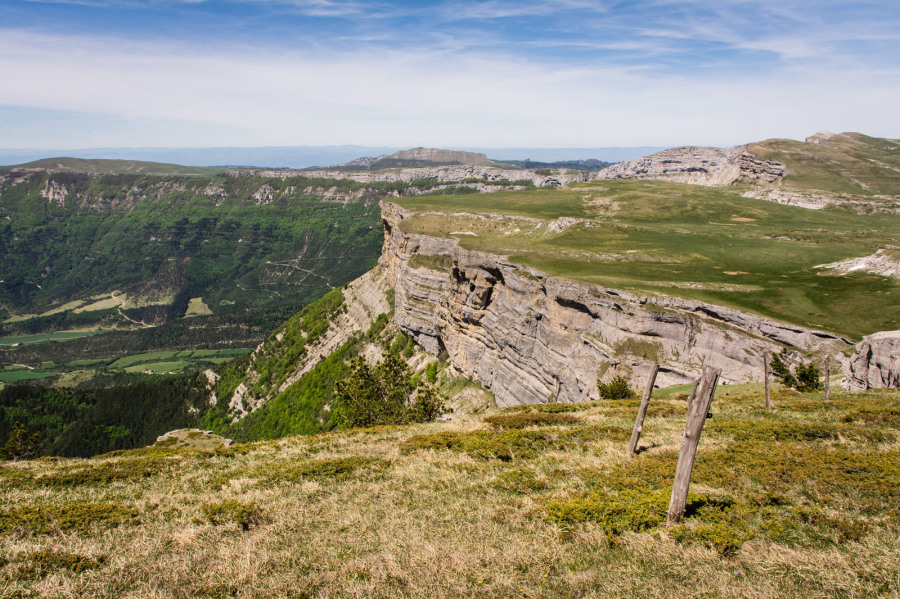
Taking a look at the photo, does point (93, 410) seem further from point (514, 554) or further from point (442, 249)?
point (514, 554)

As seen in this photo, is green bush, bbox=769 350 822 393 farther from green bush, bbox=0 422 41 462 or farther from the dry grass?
green bush, bbox=0 422 41 462

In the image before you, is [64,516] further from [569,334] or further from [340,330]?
[340,330]

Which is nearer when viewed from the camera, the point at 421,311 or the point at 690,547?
the point at 690,547

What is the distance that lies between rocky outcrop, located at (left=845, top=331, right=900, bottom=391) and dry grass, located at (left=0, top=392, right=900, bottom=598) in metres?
15.1

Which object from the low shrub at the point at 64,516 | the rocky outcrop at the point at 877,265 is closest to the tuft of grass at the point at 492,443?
the low shrub at the point at 64,516

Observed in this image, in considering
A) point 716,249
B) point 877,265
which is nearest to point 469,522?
point 877,265

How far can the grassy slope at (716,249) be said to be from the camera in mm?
47844

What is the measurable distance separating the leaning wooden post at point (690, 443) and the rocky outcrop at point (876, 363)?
32655 mm

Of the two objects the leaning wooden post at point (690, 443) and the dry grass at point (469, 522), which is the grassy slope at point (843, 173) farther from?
the leaning wooden post at point (690, 443)

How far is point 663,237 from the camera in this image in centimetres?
8888

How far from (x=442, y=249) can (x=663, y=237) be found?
42489mm

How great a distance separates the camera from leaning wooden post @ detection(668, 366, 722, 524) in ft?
42.3

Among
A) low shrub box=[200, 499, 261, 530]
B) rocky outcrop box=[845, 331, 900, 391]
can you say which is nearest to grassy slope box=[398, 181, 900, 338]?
rocky outcrop box=[845, 331, 900, 391]

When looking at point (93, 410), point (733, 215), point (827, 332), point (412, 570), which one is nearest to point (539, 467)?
point (412, 570)
